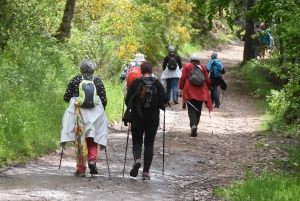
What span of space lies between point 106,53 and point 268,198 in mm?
12754

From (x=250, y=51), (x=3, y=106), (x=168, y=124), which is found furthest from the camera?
(x=250, y=51)

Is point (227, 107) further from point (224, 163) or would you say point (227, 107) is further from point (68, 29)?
point (224, 163)

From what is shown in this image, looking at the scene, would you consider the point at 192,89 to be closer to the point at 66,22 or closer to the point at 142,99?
the point at 66,22

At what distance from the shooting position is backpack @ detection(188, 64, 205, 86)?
14258mm

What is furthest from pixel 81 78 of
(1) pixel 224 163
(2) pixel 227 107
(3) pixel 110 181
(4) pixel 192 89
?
(2) pixel 227 107

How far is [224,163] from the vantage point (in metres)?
11.7

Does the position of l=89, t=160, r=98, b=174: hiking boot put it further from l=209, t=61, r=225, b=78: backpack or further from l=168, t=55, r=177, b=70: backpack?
l=168, t=55, r=177, b=70: backpack

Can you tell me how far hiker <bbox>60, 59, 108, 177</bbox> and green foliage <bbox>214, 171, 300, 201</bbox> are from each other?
1.96m

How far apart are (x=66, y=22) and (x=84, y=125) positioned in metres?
8.16

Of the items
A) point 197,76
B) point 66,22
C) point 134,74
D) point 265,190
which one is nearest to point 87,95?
point 265,190

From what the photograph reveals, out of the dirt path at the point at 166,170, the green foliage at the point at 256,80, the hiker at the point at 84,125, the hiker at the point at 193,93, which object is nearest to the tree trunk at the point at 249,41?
the green foliage at the point at 256,80

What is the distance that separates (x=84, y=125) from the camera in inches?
370

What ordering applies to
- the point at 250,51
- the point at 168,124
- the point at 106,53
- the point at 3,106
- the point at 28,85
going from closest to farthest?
the point at 3,106 < the point at 28,85 < the point at 168,124 < the point at 106,53 < the point at 250,51

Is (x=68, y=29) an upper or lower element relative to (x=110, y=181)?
upper
